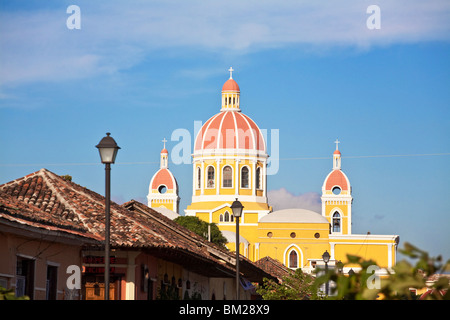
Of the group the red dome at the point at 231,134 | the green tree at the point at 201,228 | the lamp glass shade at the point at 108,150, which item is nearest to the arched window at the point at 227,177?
the red dome at the point at 231,134

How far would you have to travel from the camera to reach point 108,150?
41.5 ft

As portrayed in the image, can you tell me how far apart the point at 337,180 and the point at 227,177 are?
82.4 feet

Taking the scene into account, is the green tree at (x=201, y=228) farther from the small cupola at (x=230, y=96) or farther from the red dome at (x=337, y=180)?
the red dome at (x=337, y=180)

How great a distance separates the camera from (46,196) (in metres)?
17.7

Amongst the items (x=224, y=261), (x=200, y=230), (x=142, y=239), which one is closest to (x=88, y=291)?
(x=142, y=239)

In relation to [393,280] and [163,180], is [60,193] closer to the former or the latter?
[393,280]

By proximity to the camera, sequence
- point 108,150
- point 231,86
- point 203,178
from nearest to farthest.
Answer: point 108,150 < point 203,178 < point 231,86

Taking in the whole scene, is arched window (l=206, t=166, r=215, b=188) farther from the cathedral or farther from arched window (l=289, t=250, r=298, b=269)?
arched window (l=289, t=250, r=298, b=269)

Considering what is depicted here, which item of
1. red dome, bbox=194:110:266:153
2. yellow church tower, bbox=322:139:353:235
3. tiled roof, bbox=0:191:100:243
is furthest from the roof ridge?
yellow church tower, bbox=322:139:353:235

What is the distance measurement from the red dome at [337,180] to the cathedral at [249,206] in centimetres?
1997

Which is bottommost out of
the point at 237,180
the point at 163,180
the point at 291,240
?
the point at 291,240

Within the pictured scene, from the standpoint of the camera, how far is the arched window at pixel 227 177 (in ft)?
323

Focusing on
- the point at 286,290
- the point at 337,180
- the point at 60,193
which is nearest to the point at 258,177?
the point at 337,180

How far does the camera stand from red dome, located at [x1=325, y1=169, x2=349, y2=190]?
119 metres
